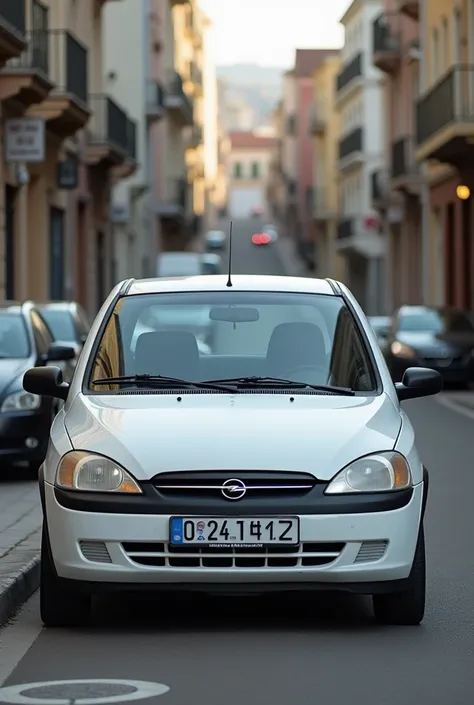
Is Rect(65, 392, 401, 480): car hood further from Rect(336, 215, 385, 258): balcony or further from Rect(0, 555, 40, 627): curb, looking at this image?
Rect(336, 215, 385, 258): balcony

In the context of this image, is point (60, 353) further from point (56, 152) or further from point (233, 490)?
point (56, 152)

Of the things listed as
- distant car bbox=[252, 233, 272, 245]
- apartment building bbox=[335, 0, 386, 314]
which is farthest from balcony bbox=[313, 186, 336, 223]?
distant car bbox=[252, 233, 272, 245]

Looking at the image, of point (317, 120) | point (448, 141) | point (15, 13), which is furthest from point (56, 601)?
point (317, 120)

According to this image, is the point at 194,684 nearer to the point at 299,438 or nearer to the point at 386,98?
the point at 299,438

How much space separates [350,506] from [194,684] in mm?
1190

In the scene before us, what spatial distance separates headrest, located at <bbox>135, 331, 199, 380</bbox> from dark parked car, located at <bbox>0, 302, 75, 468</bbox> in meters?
5.46

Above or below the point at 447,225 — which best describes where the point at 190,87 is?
above

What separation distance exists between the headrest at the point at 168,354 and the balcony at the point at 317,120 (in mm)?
86892

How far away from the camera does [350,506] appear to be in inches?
284

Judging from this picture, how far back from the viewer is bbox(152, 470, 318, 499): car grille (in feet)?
23.6

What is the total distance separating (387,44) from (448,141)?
66.3 feet

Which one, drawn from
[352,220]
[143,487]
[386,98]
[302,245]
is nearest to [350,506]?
A: [143,487]

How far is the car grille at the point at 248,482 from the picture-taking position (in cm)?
719

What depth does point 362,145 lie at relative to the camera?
78375 millimetres
